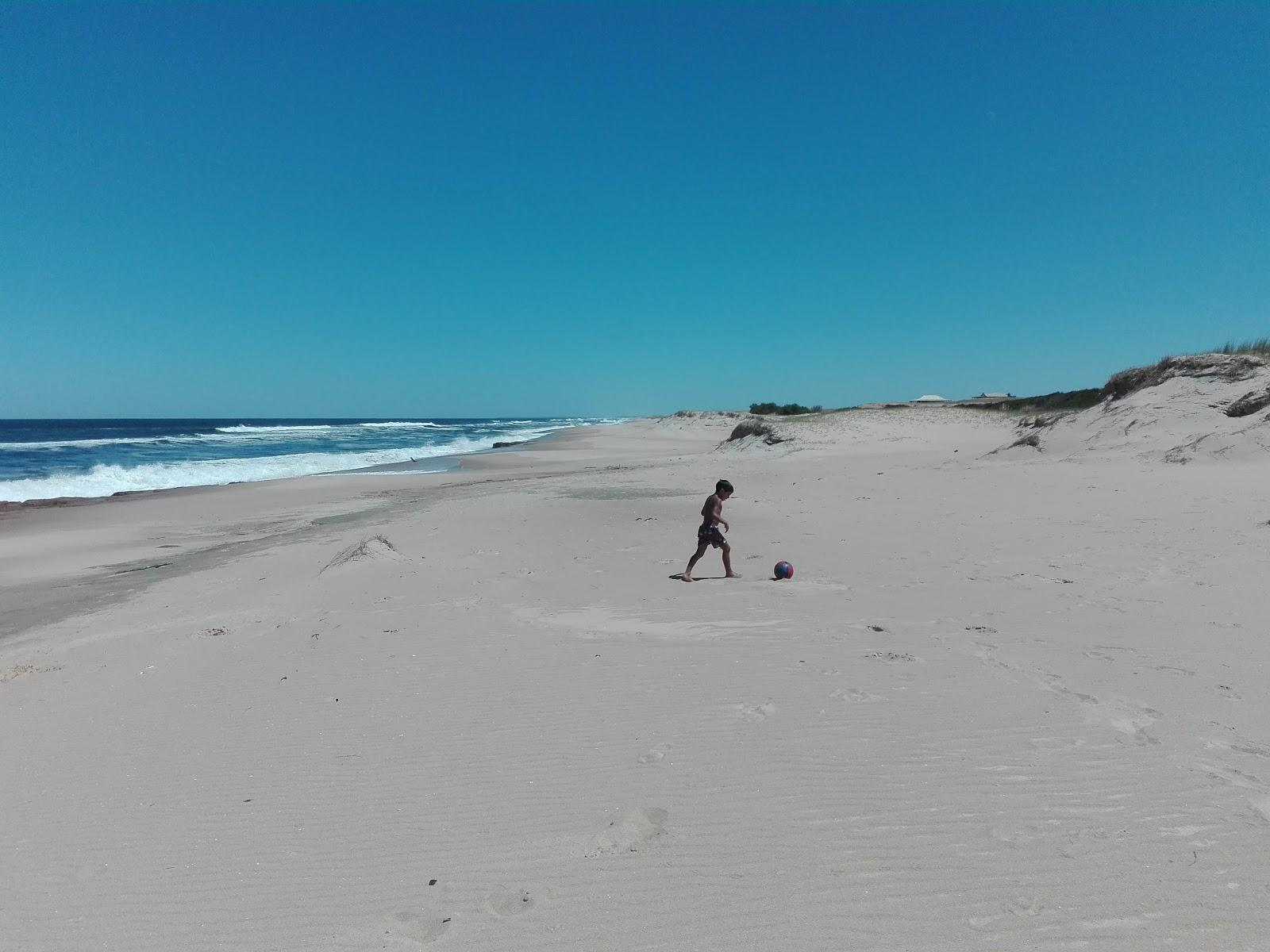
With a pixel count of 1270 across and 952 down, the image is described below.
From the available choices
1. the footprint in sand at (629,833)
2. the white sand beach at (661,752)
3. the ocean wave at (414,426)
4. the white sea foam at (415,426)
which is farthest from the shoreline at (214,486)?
the white sea foam at (415,426)

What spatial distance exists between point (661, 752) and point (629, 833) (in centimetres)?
84

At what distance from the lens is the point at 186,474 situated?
103 feet

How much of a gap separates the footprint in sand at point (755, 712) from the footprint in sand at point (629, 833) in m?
1.19

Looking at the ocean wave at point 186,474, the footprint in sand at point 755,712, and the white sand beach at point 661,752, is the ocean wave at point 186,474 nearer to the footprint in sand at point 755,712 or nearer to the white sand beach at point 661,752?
the white sand beach at point 661,752

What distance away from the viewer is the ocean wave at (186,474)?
1000 inches

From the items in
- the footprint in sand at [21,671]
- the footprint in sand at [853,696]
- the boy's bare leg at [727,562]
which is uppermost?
the boy's bare leg at [727,562]

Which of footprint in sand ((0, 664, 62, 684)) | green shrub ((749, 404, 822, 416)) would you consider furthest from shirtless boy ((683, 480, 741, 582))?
green shrub ((749, 404, 822, 416))

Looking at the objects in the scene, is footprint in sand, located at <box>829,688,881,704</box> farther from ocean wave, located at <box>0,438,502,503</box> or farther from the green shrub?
the green shrub

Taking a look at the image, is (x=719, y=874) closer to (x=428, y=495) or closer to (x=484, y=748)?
(x=484, y=748)

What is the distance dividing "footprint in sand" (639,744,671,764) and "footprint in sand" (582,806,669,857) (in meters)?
0.51

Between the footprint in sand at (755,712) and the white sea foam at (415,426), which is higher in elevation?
the white sea foam at (415,426)

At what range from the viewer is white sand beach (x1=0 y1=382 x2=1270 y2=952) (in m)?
3.05

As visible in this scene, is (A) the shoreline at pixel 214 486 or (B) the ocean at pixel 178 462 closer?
(A) the shoreline at pixel 214 486

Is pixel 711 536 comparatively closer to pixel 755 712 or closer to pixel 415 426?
pixel 755 712
